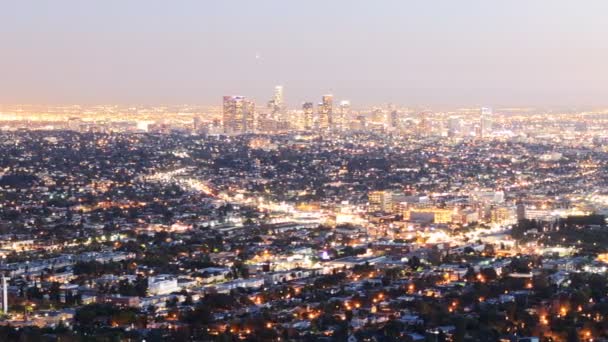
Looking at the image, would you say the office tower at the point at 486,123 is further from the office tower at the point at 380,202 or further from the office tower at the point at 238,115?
the office tower at the point at 380,202

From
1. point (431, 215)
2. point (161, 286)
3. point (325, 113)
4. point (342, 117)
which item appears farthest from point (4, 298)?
point (342, 117)

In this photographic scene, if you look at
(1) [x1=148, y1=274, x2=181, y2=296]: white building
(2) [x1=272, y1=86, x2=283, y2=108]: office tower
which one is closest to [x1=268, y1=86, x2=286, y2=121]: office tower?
(2) [x1=272, y1=86, x2=283, y2=108]: office tower

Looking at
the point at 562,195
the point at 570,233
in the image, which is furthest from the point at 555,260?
the point at 562,195

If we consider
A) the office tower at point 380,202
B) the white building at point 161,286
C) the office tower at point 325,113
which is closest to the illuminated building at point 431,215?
the office tower at point 380,202

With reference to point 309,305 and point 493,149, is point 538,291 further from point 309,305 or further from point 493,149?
point 493,149

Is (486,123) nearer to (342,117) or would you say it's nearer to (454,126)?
(454,126)

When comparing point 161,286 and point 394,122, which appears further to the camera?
point 394,122
